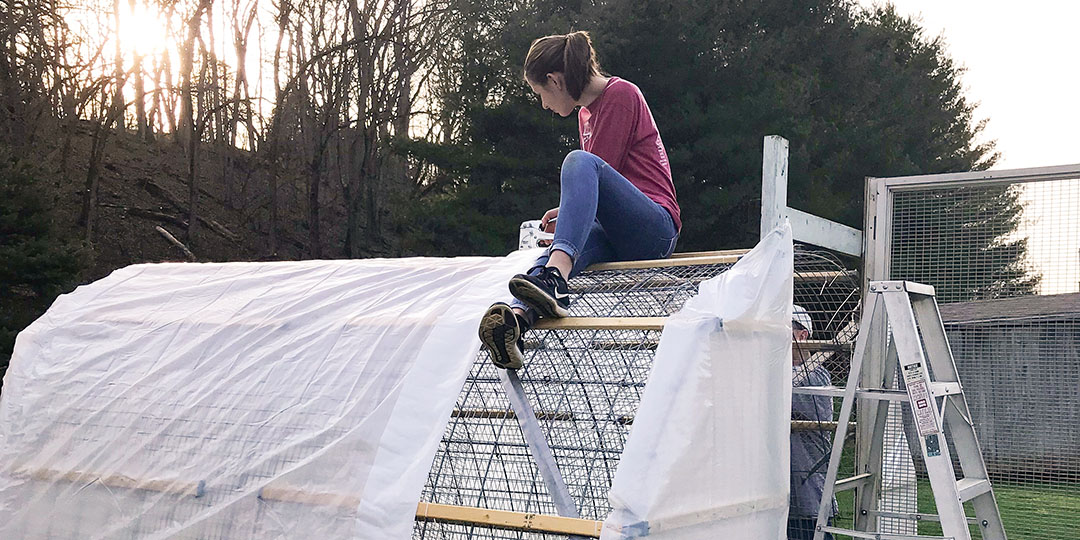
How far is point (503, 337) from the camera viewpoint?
245 centimetres

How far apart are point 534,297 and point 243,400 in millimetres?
1093

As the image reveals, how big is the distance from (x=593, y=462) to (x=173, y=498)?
159 centimetres

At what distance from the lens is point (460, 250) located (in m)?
13.0

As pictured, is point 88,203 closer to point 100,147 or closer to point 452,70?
point 100,147

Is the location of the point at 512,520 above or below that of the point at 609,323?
below

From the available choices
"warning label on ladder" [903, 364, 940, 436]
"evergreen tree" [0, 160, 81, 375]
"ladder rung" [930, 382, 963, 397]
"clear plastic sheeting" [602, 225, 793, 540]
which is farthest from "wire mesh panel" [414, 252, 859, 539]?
"evergreen tree" [0, 160, 81, 375]

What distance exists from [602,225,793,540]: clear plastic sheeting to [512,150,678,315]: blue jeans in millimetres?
430

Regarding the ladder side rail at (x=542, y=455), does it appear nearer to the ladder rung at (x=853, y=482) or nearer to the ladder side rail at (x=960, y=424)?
the ladder rung at (x=853, y=482)

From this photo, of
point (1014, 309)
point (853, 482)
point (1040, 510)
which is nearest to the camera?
point (853, 482)

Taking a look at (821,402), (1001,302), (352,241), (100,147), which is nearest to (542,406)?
(821,402)

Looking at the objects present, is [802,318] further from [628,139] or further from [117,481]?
[117,481]

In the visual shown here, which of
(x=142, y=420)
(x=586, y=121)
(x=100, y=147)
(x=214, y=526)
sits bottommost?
(x=214, y=526)

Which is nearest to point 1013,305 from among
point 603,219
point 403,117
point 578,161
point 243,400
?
point 603,219

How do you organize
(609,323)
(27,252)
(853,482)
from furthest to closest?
(27,252), (853,482), (609,323)
